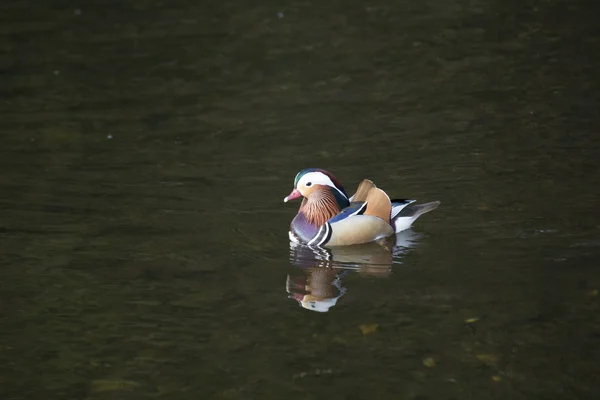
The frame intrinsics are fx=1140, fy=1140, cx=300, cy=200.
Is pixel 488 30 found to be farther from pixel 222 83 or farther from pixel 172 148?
pixel 172 148

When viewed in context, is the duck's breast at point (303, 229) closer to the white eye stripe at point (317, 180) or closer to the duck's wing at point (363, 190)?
the white eye stripe at point (317, 180)

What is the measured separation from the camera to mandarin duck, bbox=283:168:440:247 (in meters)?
11.0

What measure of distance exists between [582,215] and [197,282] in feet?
12.7

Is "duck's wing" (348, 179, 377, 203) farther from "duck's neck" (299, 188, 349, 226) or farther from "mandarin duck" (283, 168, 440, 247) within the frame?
"duck's neck" (299, 188, 349, 226)

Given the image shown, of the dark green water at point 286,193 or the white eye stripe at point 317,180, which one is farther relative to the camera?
the white eye stripe at point 317,180

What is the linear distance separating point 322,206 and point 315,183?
0.25m

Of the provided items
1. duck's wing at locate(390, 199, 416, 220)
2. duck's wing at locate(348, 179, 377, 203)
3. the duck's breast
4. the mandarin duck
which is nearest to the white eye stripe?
the mandarin duck

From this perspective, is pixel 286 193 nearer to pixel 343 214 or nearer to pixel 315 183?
pixel 315 183

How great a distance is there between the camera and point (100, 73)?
17969 millimetres

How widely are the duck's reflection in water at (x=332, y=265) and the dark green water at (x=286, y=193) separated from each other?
0.04 meters

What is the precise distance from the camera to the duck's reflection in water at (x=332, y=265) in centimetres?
961

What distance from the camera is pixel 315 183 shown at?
1129cm

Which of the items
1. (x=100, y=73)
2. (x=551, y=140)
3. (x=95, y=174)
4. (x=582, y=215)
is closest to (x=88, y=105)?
(x=100, y=73)

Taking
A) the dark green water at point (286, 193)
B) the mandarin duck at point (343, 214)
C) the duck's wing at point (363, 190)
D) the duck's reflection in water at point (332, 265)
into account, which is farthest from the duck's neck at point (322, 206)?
the dark green water at point (286, 193)
